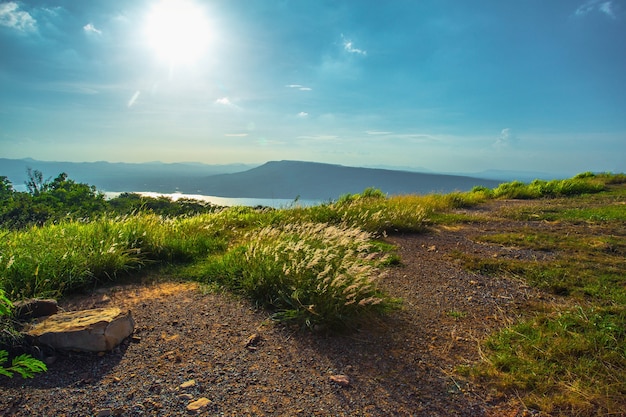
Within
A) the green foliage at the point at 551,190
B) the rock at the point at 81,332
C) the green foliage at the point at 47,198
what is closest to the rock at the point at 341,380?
the rock at the point at 81,332

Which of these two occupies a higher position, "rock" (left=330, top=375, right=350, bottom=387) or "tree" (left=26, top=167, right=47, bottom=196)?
"tree" (left=26, top=167, right=47, bottom=196)

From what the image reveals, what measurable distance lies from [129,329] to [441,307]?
367cm

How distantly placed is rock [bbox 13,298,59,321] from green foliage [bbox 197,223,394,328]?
196cm

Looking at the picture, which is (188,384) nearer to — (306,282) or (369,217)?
(306,282)

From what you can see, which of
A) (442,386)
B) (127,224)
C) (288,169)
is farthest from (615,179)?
(288,169)

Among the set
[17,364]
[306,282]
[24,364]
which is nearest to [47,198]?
[17,364]

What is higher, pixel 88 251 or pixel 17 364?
pixel 88 251

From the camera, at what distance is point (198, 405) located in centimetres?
253

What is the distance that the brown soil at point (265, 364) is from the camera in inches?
101

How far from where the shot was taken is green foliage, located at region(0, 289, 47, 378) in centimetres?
246

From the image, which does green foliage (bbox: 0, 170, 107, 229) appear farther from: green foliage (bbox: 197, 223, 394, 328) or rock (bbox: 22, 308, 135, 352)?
rock (bbox: 22, 308, 135, 352)

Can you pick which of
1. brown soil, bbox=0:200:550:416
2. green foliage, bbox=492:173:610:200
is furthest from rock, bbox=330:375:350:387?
green foliage, bbox=492:173:610:200

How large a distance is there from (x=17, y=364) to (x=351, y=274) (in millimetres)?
3245

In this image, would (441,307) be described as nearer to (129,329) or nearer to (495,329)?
(495,329)
